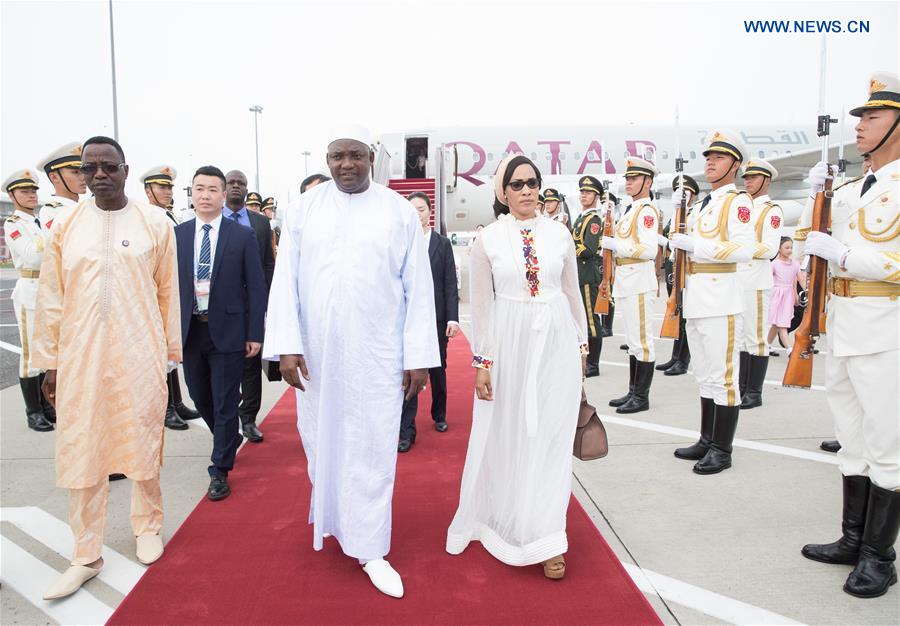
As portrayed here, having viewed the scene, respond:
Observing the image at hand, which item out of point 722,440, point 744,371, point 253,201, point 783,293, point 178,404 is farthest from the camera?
point 253,201

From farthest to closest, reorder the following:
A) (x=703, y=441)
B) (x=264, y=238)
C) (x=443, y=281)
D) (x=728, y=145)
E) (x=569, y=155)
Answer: (x=569, y=155) < (x=264, y=238) < (x=443, y=281) < (x=703, y=441) < (x=728, y=145)

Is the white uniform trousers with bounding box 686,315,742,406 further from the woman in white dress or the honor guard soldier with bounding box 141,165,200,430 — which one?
the honor guard soldier with bounding box 141,165,200,430

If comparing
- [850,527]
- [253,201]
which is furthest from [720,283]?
[253,201]

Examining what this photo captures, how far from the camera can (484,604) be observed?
8.83 feet

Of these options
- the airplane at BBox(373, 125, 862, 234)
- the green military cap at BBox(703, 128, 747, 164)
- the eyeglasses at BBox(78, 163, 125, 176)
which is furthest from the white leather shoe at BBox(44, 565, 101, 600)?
the airplane at BBox(373, 125, 862, 234)

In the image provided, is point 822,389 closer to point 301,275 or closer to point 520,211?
point 520,211

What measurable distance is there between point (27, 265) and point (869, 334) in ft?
20.0

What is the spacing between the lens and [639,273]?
231 inches

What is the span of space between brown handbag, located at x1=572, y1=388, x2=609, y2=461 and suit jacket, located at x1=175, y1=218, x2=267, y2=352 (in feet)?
7.05

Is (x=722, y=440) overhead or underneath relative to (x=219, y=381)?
underneath

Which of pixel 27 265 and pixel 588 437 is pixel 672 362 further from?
pixel 27 265

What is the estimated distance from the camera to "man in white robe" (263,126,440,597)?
287 cm

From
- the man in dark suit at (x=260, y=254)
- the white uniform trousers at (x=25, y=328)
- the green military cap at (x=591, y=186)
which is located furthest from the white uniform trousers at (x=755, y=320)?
the white uniform trousers at (x=25, y=328)

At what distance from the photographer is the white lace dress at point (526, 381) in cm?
296
